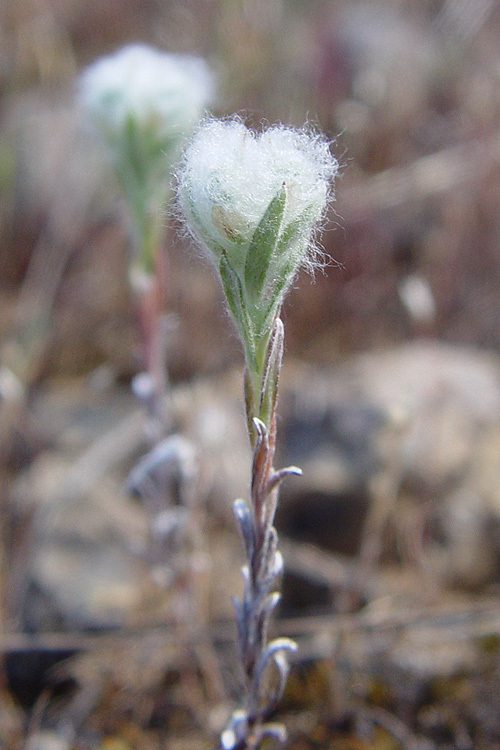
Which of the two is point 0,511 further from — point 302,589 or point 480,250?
point 480,250

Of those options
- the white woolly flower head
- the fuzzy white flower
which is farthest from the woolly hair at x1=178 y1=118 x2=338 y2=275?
the fuzzy white flower

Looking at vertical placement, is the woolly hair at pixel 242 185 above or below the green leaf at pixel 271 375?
above

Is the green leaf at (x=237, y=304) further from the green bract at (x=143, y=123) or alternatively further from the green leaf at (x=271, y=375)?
the green bract at (x=143, y=123)

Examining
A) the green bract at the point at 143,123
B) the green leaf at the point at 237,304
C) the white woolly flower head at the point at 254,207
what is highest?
the green bract at the point at 143,123

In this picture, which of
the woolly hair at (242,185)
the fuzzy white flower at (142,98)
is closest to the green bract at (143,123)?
the fuzzy white flower at (142,98)

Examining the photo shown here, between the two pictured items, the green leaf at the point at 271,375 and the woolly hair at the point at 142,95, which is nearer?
the green leaf at the point at 271,375

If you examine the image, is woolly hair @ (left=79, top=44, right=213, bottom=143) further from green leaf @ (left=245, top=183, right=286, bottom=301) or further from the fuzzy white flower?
green leaf @ (left=245, top=183, right=286, bottom=301)
